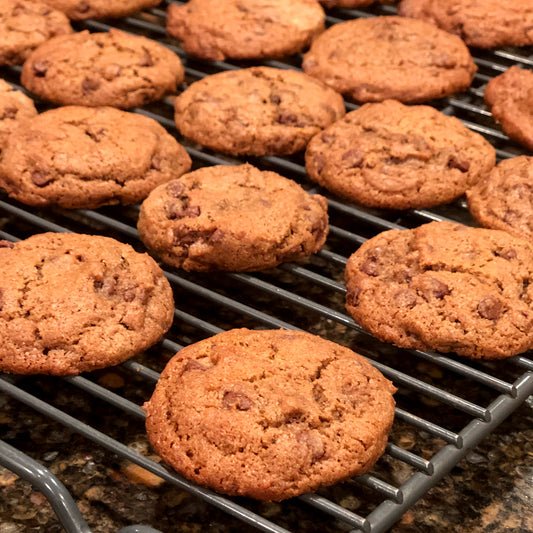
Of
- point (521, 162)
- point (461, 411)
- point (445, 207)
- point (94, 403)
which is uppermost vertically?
point (521, 162)

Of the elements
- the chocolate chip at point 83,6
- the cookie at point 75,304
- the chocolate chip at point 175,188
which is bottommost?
the cookie at point 75,304

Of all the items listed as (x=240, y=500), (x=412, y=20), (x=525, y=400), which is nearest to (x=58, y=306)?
(x=240, y=500)

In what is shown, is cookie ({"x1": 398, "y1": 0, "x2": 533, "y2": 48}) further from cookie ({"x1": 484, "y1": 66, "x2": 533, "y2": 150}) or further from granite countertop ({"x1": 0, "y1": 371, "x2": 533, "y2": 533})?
granite countertop ({"x1": 0, "y1": 371, "x2": 533, "y2": 533})

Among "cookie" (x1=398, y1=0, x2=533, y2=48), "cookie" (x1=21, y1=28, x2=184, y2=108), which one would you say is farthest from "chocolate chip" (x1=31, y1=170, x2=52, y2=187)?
"cookie" (x1=398, y1=0, x2=533, y2=48)

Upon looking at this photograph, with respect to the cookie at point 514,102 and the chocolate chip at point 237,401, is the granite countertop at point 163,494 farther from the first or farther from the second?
the cookie at point 514,102

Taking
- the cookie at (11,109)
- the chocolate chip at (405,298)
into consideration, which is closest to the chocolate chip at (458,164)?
the chocolate chip at (405,298)

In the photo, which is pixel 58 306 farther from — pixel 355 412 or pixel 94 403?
pixel 355 412

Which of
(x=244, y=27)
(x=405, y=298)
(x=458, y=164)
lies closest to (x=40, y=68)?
(x=244, y=27)
